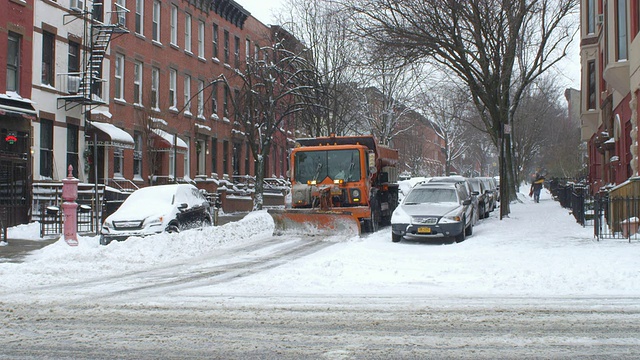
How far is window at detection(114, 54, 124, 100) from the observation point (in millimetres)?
29719

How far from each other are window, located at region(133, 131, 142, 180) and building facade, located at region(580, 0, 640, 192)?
21.4m

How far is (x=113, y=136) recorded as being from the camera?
88.5ft

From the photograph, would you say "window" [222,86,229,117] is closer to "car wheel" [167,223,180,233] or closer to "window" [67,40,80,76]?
"window" [67,40,80,76]

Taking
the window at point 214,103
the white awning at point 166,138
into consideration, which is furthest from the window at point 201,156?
the white awning at point 166,138

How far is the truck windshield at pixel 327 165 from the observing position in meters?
19.5

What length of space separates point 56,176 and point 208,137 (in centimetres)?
1393

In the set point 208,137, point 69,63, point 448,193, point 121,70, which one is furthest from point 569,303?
point 208,137

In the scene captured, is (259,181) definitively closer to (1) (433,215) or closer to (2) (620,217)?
(1) (433,215)

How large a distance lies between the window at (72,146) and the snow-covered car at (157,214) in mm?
9156

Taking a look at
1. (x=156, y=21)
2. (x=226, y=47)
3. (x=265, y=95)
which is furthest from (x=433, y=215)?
(x=226, y=47)

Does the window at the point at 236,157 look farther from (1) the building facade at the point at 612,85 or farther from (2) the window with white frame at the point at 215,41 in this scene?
(1) the building facade at the point at 612,85

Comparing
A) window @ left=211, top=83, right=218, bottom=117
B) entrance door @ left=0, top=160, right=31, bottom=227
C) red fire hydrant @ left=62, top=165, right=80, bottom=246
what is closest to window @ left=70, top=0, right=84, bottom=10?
entrance door @ left=0, top=160, right=31, bottom=227

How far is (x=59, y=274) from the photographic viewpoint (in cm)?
1135

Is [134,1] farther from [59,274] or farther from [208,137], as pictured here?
[59,274]
